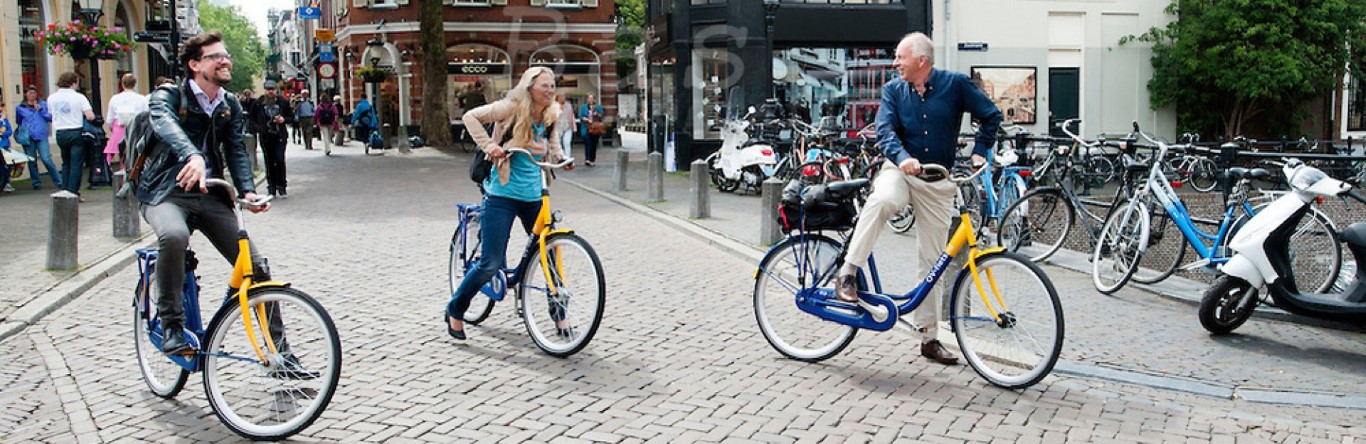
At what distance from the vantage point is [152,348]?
5711 mm

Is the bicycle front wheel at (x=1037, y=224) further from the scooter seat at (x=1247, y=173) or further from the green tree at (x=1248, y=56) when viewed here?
the green tree at (x=1248, y=56)

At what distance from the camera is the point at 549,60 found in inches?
1590

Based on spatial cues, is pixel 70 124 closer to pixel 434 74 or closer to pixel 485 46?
pixel 434 74

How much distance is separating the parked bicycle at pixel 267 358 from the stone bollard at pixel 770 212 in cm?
639

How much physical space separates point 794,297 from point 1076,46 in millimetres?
19599

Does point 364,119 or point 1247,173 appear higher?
point 364,119

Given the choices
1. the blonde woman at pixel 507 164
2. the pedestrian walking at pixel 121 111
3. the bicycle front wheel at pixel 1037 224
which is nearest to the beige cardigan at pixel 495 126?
the blonde woman at pixel 507 164

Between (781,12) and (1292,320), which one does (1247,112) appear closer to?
(781,12)

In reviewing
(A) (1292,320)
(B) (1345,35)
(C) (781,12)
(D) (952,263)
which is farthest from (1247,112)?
(D) (952,263)

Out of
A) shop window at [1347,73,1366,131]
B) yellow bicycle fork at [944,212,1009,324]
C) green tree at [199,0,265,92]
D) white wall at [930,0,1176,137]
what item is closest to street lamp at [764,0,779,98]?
white wall at [930,0,1176,137]

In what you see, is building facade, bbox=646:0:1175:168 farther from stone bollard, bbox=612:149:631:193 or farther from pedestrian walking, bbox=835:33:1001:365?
pedestrian walking, bbox=835:33:1001:365

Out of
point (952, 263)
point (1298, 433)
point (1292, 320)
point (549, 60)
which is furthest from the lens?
point (549, 60)

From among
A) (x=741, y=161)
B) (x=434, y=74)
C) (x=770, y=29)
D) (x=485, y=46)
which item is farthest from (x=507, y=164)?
(x=485, y=46)

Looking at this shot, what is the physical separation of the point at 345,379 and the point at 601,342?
1492 millimetres
